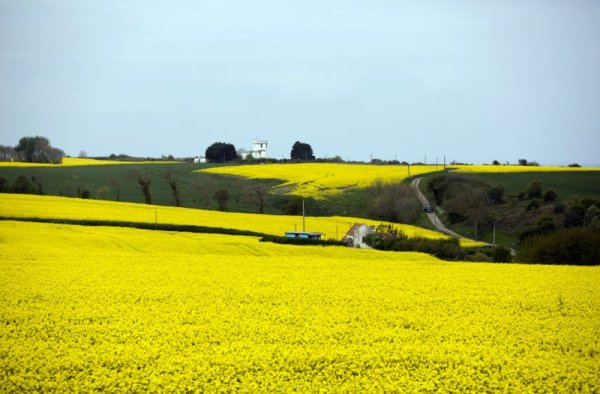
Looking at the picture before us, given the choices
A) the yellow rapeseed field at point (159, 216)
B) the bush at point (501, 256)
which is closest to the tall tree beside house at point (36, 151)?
the yellow rapeseed field at point (159, 216)

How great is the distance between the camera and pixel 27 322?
53.5 ft

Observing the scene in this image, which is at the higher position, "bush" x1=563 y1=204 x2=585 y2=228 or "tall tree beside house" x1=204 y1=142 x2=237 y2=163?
"tall tree beside house" x1=204 y1=142 x2=237 y2=163

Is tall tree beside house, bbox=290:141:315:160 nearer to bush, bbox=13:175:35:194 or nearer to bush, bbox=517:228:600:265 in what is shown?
bush, bbox=13:175:35:194

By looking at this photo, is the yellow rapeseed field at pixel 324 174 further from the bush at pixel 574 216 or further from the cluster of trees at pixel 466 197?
the bush at pixel 574 216

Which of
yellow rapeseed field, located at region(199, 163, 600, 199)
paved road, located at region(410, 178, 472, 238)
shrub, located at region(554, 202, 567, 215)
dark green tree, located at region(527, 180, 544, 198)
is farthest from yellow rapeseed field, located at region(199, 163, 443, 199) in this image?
shrub, located at region(554, 202, 567, 215)

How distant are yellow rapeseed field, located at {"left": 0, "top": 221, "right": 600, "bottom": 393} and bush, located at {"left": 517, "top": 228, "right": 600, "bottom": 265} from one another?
7291 millimetres

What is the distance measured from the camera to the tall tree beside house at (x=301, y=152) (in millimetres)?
144375

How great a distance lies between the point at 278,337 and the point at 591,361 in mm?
5841

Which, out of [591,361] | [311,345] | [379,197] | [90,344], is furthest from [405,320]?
[379,197]

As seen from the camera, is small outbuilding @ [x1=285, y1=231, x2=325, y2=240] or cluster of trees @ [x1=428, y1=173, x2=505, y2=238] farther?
cluster of trees @ [x1=428, y1=173, x2=505, y2=238]

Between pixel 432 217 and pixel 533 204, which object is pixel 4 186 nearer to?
pixel 432 217

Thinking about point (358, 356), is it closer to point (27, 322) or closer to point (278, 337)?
point (278, 337)

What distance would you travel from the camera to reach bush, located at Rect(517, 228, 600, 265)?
108ft

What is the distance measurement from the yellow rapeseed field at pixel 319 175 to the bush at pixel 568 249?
1780 inches
